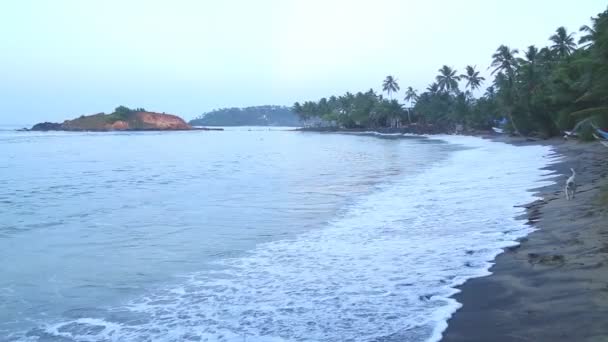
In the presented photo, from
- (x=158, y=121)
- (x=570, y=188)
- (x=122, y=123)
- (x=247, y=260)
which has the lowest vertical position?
(x=247, y=260)

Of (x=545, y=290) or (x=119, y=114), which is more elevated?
(x=119, y=114)

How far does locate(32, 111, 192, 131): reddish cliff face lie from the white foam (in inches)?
5988

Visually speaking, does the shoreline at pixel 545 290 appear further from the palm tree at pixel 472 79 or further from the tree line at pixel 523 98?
the palm tree at pixel 472 79

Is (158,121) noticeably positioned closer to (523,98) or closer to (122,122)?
(122,122)

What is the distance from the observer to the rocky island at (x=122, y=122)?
15393 centimetres

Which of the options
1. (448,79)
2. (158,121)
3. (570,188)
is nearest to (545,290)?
(570,188)

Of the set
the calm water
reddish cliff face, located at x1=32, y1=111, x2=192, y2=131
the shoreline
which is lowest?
the calm water

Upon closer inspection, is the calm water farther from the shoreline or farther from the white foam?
the shoreline

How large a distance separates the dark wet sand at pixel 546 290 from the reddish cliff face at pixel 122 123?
155 meters

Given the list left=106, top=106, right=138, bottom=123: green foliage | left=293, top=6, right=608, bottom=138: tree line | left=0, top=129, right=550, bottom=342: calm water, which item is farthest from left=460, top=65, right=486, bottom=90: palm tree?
left=106, top=106, right=138, bottom=123: green foliage

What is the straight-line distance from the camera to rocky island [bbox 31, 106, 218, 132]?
505 feet

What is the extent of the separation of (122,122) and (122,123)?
642mm

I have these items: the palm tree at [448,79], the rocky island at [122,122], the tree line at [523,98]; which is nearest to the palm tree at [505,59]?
the tree line at [523,98]

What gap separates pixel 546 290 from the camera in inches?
214
